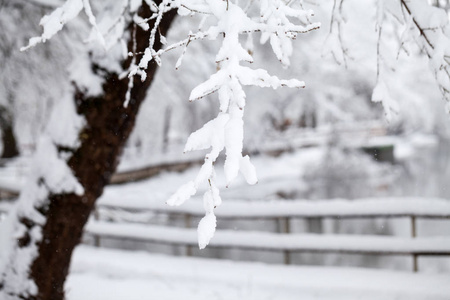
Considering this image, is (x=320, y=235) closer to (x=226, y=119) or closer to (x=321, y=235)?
(x=321, y=235)

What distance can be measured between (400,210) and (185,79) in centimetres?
712

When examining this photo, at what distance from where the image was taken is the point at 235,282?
476 cm

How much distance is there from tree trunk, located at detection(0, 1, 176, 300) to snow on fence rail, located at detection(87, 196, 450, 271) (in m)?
2.80

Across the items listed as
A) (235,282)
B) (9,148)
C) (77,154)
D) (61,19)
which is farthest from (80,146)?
(9,148)

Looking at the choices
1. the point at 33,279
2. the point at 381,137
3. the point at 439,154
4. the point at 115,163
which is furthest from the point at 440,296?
the point at 439,154

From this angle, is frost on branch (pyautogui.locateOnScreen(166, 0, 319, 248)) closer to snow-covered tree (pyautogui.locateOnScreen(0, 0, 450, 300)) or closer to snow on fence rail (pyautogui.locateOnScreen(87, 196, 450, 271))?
snow-covered tree (pyautogui.locateOnScreen(0, 0, 450, 300))

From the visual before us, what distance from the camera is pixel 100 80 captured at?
2773 mm

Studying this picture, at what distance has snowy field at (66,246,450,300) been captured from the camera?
14.1ft

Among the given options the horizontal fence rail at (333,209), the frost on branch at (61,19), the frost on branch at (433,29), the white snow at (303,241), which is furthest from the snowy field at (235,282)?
the frost on branch at (61,19)

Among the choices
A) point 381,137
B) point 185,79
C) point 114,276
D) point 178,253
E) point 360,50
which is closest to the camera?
point 114,276

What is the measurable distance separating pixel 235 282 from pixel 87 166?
103 inches

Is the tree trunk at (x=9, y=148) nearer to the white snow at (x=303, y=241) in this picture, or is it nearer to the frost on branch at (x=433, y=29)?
the white snow at (x=303, y=241)

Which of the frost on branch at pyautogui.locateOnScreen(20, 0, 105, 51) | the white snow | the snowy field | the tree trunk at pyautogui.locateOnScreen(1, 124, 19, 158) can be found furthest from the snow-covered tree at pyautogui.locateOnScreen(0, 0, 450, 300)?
the tree trunk at pyautogui.locateOnScreen(1, 124, 19, 158)

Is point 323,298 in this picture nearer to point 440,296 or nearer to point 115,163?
point 440,296
